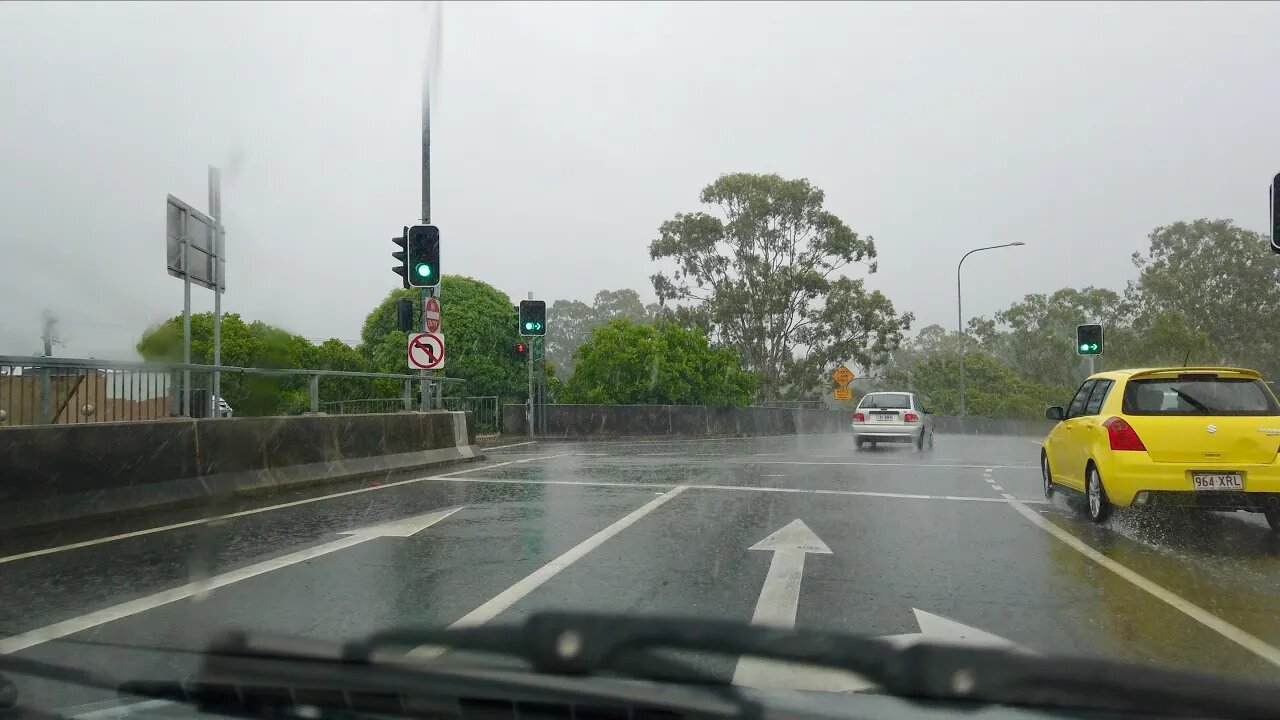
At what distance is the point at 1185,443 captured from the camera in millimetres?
8484

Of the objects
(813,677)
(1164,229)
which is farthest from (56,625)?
(1164,229)

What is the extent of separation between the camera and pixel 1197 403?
28.9 ft

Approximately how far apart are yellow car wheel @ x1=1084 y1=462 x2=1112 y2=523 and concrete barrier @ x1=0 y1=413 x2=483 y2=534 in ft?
28.3

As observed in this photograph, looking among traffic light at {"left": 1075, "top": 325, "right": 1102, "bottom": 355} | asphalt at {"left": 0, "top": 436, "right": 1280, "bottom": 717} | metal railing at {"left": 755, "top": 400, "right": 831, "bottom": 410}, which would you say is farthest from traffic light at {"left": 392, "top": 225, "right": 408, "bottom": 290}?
metal railing at {"left": 755, "top": 400, "right": 831, "bottom": 410}

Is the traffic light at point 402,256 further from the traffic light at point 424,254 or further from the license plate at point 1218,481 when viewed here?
Result: the license plate at point 1218,481

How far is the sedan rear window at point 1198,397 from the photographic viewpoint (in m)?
8.72

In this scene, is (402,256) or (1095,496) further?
(402,256)

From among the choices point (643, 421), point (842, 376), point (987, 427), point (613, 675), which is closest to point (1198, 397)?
point (613, 675)

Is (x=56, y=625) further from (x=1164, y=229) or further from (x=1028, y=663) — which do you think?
(x=1164, y=229)

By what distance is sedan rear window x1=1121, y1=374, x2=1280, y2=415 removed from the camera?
872 centimetres

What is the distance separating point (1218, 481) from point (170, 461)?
9643 mm

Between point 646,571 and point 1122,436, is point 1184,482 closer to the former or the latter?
point 1122,436

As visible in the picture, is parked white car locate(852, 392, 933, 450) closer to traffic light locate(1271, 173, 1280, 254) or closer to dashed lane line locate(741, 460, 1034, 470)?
dashed lane line locate(741, 460, 1034, 470)

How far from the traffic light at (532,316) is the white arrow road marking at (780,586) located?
1694cm
